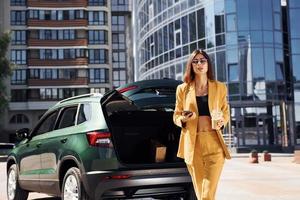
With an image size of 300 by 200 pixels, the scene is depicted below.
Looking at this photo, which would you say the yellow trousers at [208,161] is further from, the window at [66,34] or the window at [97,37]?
the window at [97,37]

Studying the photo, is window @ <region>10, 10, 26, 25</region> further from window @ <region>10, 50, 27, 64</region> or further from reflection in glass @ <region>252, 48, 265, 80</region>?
reflection in glass @ <region>252, 48, 265, 80</region>

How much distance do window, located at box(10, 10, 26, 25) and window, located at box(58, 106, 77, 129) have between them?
63.7 m

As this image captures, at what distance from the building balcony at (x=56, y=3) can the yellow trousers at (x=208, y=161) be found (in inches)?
2614

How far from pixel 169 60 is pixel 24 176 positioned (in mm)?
32956

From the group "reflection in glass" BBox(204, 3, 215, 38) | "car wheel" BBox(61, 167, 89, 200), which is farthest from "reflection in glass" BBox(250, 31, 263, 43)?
"car wheel" BBox(61, 167, 89, 200)

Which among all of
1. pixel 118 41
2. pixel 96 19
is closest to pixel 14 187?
pixel 96 19

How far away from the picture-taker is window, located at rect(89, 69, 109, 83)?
69312mm

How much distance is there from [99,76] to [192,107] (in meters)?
65.1

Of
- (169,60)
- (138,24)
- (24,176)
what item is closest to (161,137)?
(24,176)

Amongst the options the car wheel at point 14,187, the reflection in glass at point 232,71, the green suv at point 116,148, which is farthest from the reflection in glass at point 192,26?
the green suv at point 116,148

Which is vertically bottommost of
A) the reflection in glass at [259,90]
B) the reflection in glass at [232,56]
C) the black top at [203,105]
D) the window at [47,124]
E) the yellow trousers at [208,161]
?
the yellow trousers at [208,161]

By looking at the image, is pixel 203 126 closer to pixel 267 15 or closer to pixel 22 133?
pixel 22 133

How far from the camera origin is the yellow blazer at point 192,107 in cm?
480

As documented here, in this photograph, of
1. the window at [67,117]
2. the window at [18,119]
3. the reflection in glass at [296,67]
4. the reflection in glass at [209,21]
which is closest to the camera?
the window at [67,117]
